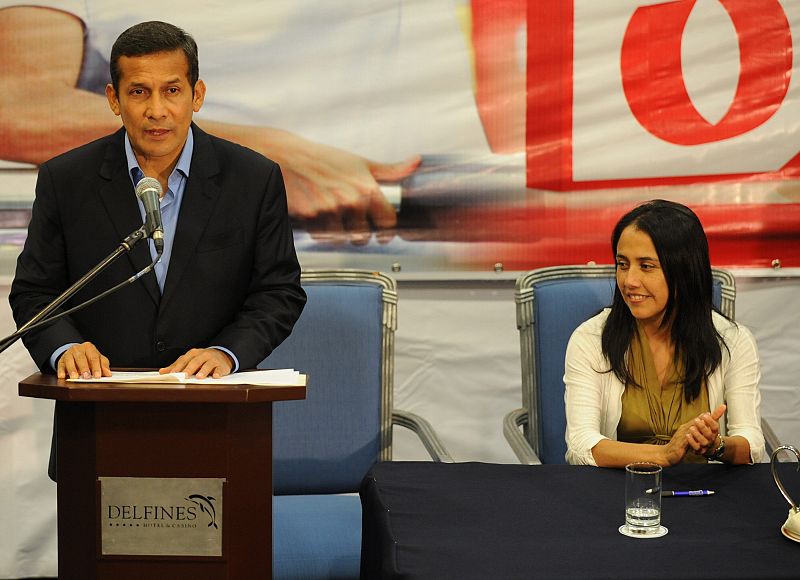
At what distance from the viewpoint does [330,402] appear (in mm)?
3094

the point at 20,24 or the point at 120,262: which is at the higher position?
the point at 20,24

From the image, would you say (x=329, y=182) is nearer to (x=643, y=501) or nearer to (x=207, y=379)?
(x=207, y=379)

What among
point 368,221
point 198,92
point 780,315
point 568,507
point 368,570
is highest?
point 198,92

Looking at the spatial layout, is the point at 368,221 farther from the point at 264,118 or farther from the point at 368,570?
the point at 368,570

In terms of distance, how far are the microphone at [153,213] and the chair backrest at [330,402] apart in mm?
1352

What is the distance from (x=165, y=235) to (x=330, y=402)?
3.03 ft

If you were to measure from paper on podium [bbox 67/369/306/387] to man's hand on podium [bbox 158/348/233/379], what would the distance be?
0.02 m

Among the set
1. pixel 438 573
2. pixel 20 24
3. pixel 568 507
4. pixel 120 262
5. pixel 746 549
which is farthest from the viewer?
pixel 20 24

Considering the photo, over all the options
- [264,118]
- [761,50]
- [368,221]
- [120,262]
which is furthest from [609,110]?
[120,262]

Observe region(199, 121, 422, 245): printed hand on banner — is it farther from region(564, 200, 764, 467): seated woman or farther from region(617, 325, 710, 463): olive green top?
region(617, 325, 710, 463): olive green top

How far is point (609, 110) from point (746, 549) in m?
2.14

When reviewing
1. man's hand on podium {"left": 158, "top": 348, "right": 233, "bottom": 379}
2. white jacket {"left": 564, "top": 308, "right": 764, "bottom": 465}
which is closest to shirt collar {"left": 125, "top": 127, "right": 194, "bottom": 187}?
man's hand on podium {"left": 158, "top": 348, "right": 233, "bottom": 379}

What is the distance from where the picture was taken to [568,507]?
6.67ft

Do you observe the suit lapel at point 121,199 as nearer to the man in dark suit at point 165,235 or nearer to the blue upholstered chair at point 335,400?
the man in dark suit at point 165,235
